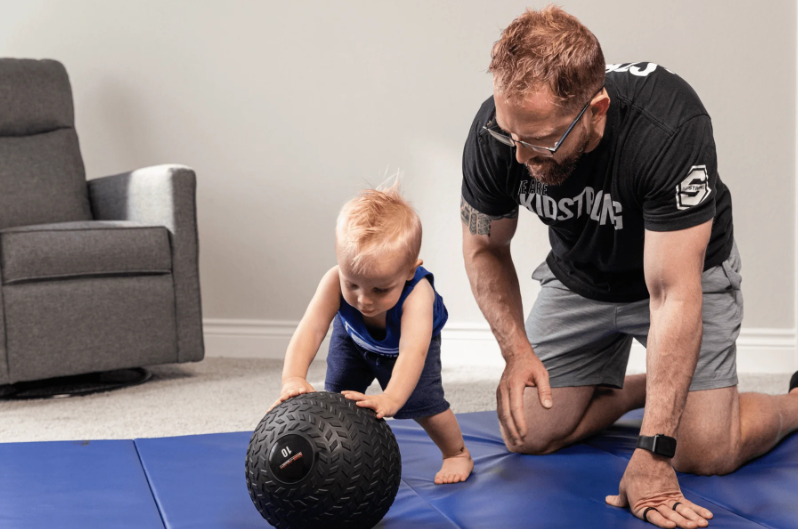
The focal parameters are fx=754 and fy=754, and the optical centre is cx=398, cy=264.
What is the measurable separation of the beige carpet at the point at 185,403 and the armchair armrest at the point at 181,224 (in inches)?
8.3

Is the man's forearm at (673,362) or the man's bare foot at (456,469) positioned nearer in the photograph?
the man's forearm at (673,362)

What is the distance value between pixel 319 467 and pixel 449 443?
0.55 m

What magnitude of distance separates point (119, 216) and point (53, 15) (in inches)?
48.2

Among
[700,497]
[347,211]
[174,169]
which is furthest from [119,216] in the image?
[700,497]

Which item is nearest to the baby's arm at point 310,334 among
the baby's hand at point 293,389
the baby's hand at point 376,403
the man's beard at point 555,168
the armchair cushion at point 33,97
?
the baby's hand at point 293,389

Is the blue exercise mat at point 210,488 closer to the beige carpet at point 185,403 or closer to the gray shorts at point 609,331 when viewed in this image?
the beige carpet at point 185,403

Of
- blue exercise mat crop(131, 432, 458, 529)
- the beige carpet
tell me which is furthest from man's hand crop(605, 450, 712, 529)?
the beige carpet

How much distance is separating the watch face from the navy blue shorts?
495 mm

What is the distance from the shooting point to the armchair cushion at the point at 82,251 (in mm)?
2646

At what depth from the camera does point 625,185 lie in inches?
63.0

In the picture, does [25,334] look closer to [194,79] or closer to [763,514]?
[194,79]

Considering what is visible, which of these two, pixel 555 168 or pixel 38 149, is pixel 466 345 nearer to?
pixel 555 168

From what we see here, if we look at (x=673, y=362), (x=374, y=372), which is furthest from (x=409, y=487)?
(x=673, y=362)

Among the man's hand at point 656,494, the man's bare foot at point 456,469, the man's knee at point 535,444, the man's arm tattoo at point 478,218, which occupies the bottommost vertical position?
the man's knee at point 535,444
